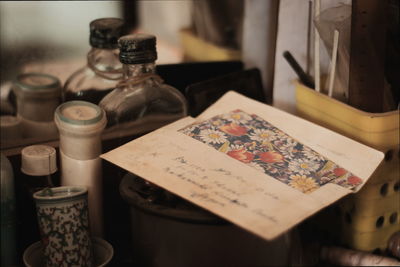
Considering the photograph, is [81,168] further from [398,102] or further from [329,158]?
[398,102]

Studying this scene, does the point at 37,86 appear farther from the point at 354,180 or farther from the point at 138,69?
the point at 354,180

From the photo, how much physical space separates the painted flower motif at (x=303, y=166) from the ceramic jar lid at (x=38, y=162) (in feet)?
0.94

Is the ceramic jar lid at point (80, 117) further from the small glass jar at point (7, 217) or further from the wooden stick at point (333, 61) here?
the wooden stick at point (333, 61)

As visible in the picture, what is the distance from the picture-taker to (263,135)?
0.78 m

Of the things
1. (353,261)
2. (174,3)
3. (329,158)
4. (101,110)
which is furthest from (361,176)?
(174,3)

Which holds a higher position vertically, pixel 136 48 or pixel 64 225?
pixel 136 48

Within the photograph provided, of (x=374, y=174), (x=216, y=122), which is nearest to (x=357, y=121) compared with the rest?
(x=374, y=174)

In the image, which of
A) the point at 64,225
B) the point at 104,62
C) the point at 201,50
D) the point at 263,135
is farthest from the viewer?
the point at 201,50

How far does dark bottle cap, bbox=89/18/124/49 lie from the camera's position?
854 mm

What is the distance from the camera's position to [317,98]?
86 cm

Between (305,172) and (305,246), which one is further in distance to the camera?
(305,246)

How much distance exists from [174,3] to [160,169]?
1.66ft

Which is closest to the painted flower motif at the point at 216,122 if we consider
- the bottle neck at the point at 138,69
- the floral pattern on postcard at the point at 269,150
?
the floral pattern on postcard at the point at 269,150

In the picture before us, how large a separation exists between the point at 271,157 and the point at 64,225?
259mm
